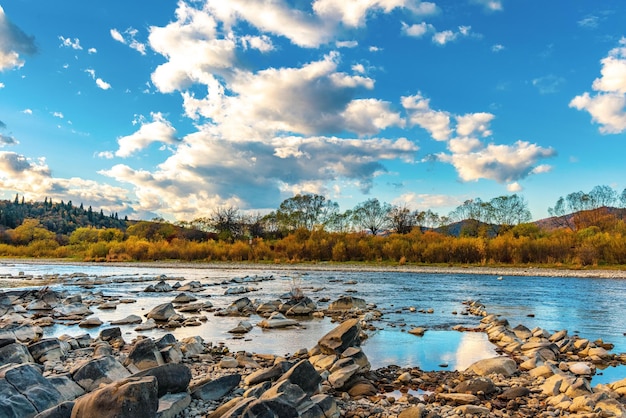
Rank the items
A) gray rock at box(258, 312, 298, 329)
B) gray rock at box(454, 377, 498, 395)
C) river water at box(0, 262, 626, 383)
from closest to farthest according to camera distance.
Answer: gray rock at box(454, 377, 498, 395) < river water at box(0, 262, 626, 383) < gray rock at box(258, 312, 298, 329)

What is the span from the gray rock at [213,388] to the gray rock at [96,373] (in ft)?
4.32

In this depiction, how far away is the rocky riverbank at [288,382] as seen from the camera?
525cm

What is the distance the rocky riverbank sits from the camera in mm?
5254

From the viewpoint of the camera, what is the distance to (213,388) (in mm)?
6684

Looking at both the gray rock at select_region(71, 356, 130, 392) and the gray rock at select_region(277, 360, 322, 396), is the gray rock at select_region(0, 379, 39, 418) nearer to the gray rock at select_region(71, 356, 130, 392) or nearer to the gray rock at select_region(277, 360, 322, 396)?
the gray rock at select_region(71, 356, 130, 392)

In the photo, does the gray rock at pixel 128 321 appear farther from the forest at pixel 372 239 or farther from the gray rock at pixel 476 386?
the forest at pixel 372 239

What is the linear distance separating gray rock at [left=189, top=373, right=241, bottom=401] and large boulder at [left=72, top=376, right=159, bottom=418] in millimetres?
1555

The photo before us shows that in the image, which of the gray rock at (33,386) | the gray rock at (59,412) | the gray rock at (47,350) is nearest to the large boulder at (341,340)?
Result: the gray rock at (33,386)

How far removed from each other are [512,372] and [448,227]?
251 ft

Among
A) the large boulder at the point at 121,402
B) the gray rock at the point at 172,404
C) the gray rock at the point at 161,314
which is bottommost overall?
the gray rock at the point at 161,314

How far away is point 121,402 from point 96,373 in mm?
2475

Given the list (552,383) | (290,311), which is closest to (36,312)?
(290,311)

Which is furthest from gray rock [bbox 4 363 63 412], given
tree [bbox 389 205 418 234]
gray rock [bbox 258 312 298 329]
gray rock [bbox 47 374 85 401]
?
tree [bbox 389 205 418 234]

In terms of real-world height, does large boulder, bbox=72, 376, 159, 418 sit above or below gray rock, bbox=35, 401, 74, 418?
above
